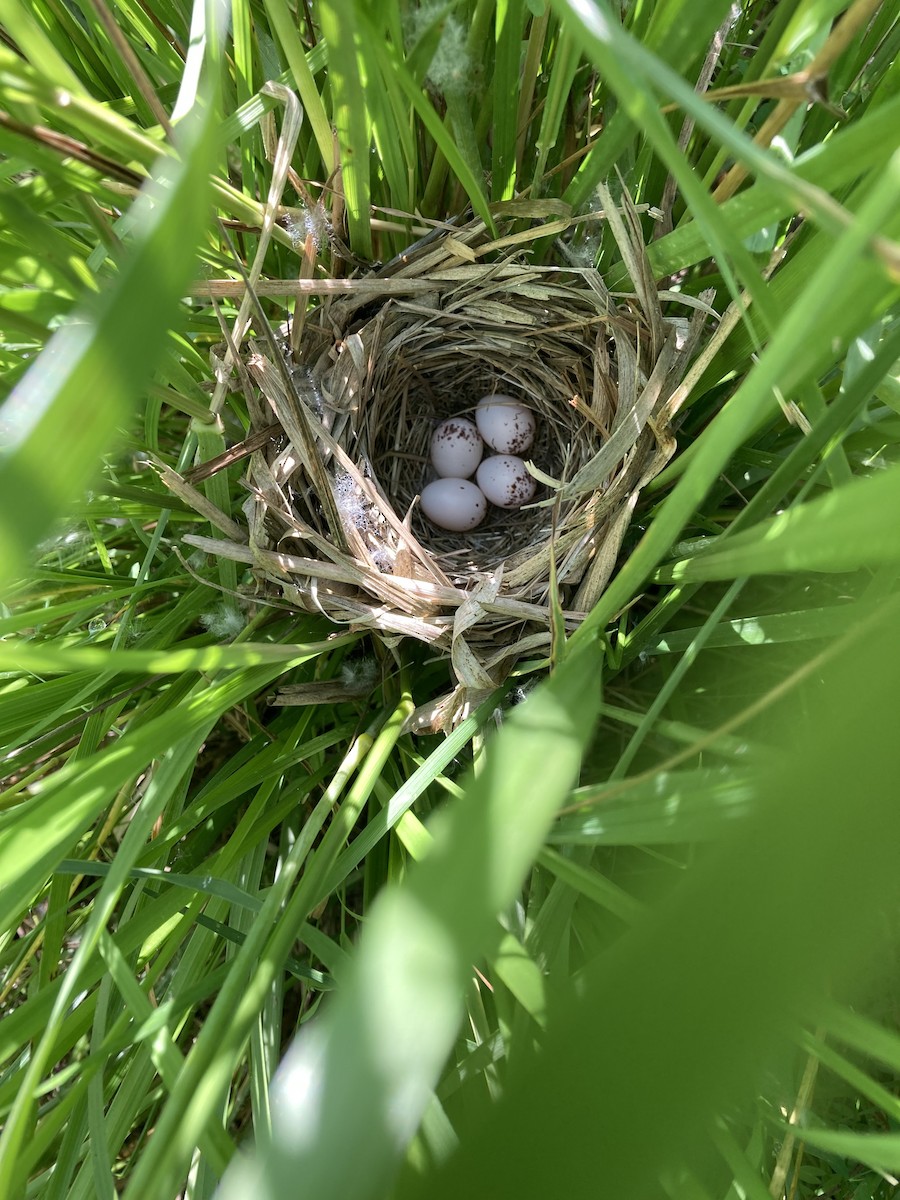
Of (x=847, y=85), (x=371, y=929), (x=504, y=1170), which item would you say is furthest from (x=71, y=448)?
(x=847, y=85)

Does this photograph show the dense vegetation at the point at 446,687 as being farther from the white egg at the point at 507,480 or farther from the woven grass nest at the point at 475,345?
the white egg at the point at 507,480

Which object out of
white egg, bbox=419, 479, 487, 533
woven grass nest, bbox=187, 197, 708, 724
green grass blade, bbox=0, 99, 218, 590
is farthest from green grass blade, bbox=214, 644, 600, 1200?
white egg, bbox=419, 479, 487, 533

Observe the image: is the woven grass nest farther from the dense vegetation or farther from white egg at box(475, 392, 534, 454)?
white egg at box(475, 392, 534, 454)

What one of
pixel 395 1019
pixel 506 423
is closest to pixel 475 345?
pixel 506 423

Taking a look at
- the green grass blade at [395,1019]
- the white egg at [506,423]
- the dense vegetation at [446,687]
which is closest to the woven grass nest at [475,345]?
the dense vegetation at [446,687]

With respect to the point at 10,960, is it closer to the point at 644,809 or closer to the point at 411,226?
the point at 644,809

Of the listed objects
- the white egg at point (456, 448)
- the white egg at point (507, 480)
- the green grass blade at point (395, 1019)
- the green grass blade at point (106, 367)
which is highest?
the green grass blade at point (106, 367)
